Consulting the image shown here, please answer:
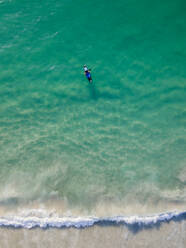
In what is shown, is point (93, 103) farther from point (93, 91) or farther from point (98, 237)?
point (98, 237)

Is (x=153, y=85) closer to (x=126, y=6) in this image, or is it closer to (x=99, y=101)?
(x=99, y=101)

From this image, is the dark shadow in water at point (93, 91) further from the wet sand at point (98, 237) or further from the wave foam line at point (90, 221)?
the wet sand at point (98, 237)

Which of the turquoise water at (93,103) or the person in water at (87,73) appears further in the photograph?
the person in water at (87,73)

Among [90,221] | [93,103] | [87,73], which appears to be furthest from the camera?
[93,103]

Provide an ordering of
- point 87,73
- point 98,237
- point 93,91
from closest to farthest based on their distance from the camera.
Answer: point 98,237
point 87,73
point 93,91

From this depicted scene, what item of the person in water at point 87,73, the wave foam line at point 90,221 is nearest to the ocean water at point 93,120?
the wave foam line at point 90,221

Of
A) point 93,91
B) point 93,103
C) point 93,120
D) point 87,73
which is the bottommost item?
point 93,120

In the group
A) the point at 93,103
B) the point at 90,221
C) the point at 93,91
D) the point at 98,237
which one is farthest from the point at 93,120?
the point at 98,237
